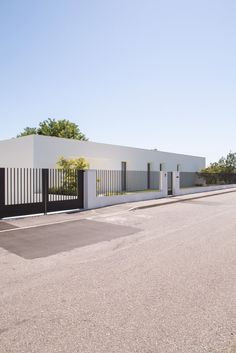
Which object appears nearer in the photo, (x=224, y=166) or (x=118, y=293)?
(x=118, y=293)

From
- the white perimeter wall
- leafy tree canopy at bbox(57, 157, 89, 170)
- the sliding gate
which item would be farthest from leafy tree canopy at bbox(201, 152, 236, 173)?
the sliding gate

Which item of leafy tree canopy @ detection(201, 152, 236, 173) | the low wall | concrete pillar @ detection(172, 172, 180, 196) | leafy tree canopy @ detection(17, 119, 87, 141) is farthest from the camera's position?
leafy tree canopy @ detection(17, 119, 87, 141)

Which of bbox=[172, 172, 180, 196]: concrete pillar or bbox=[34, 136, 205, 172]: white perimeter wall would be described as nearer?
bbox=[34, 136, 205, 172]: white perimeter wall

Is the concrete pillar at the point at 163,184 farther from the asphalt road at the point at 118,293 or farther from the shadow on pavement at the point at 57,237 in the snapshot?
the asphalt road at the point at 118,293

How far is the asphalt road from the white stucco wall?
1345 cm

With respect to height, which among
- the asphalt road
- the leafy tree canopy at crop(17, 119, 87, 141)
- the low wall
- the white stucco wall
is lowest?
the asphalt road

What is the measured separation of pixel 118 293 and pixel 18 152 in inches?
767

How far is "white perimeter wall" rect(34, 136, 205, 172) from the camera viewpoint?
20.9 meters

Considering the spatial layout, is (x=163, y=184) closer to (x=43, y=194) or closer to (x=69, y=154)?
(x=69, y=154)

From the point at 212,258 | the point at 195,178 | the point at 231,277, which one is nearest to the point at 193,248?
the point at 212,258

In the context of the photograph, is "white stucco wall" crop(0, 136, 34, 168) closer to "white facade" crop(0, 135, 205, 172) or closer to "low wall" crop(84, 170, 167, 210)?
"white facade" crop(0, 135, 205, 172)

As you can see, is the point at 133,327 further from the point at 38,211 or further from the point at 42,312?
the point at 38,211

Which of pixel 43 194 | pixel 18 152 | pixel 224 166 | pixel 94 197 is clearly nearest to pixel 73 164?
pixel 18 152

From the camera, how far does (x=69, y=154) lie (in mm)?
22750
